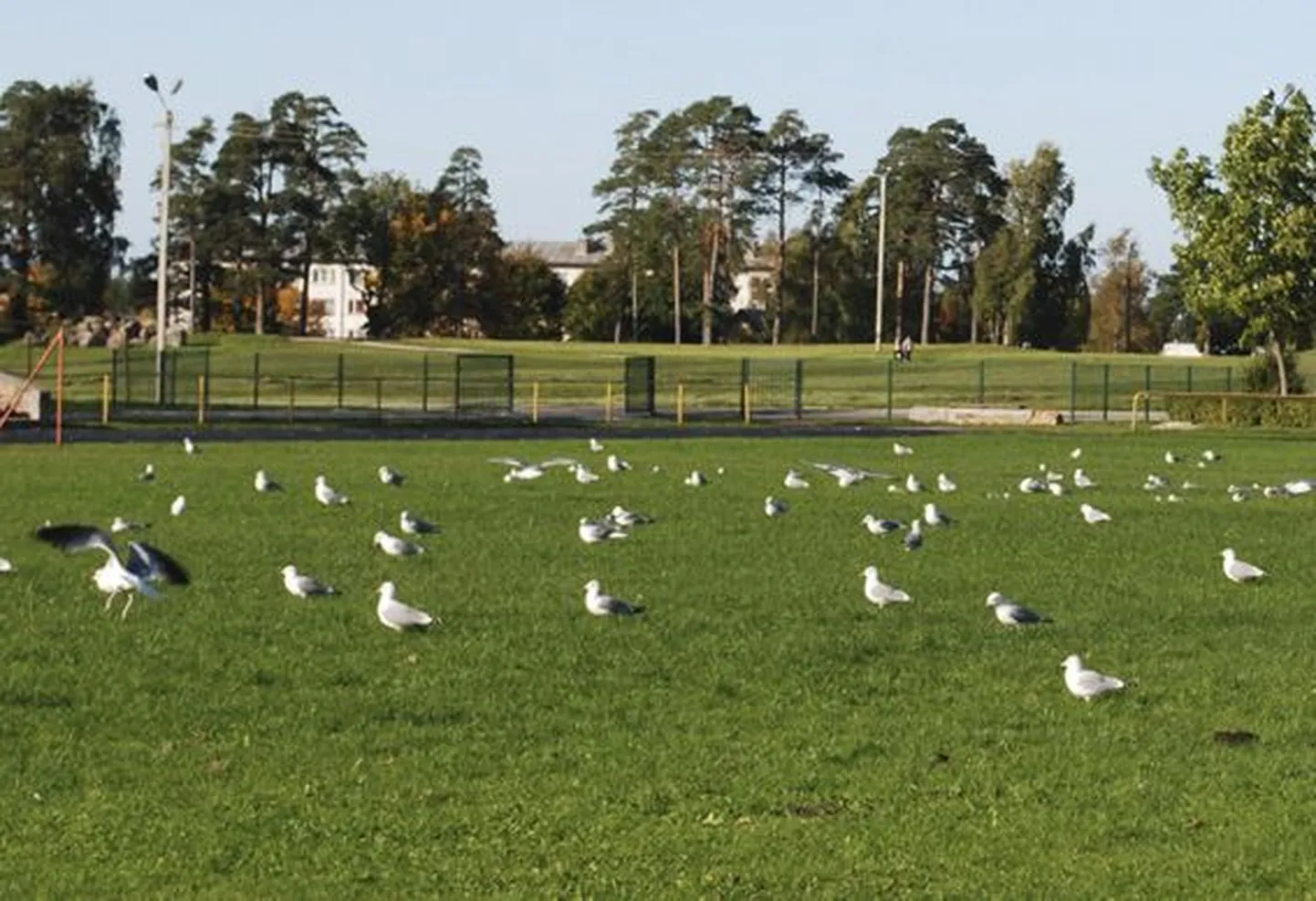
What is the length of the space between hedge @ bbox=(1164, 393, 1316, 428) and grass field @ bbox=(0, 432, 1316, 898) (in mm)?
43093

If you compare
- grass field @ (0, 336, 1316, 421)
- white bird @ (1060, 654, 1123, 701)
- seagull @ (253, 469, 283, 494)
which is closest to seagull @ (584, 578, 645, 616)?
white bird @ (1060, 654, 1123, 701)

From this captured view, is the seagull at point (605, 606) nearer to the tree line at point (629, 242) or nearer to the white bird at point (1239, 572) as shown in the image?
the white bird at point (1239, 572)

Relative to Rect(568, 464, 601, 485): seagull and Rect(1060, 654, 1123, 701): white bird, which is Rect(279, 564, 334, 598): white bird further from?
Rect(568, 464, 601, 485): seagull

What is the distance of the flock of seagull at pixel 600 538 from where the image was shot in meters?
16.7

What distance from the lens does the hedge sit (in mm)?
66500

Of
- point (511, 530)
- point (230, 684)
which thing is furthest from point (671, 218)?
point (230, 684)

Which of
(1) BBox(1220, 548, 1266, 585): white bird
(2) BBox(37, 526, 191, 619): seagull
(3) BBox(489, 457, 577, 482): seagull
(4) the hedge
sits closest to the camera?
(2) BBox(37, 526, 191, 619): seagull

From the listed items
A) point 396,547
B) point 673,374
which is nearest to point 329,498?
point 396,547

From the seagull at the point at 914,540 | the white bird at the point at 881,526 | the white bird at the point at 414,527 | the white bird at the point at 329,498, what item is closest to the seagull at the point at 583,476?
the white bird at the point at 329,498

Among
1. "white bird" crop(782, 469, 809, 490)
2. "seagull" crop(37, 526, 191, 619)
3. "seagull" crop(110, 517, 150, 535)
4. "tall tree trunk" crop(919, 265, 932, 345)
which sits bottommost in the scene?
"seagull" crop(110, 517, 150, 535)

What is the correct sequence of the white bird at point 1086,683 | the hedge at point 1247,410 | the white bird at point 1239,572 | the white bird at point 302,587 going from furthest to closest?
the hedge at point 1247,410 < the white bird at point 1239,572 < the white bird at point 302,587 < the white bird at point 1086,683

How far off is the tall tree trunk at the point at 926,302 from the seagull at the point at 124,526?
12628cm

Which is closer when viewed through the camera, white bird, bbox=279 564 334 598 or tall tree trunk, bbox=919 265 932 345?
white bird, bbox=279 564 334 598

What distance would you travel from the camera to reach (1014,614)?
17484 millimetres
